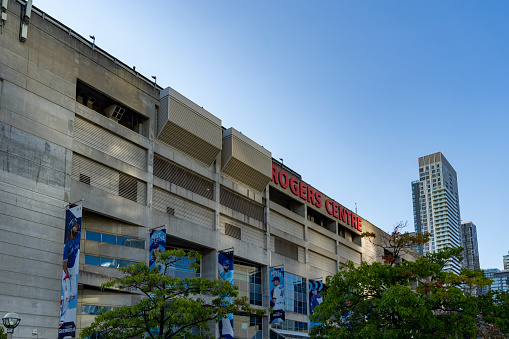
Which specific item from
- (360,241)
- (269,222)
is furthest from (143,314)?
(360,241)

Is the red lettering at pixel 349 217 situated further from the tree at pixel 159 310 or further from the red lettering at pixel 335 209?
the tree at pixel 159 310

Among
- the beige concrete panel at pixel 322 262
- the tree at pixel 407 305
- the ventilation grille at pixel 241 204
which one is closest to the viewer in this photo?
the tree at pixel 407 305

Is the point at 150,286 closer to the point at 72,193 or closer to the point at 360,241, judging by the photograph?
the point at 72,193

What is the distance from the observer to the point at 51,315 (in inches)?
1582

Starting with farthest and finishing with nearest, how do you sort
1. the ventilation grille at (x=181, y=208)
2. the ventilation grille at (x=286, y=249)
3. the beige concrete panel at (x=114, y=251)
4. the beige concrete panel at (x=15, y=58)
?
the ventilation grille at (x=286, y=249)
the ventilation grille at (x=181, y=208)
the beige concrete panel at (x=114, y=251)
the beige concrete panel at (x=15, y=58)

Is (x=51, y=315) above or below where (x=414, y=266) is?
below

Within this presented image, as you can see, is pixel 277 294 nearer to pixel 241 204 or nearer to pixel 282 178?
pixel 241 204

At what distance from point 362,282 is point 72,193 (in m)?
22.2

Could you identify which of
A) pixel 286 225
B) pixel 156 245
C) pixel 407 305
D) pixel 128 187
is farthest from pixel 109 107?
Answer: pixel 407 305

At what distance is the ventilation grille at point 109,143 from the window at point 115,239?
21.4 ft

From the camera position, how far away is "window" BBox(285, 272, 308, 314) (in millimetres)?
69562

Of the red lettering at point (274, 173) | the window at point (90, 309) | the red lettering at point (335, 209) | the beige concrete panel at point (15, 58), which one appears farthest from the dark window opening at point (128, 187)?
the red lettering at point (335, 209)

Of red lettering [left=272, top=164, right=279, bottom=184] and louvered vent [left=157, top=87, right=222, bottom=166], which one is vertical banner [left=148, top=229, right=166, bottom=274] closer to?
louvered vent [left=157, top=87, right=222, bottom=166]

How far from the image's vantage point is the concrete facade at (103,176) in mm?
39844
